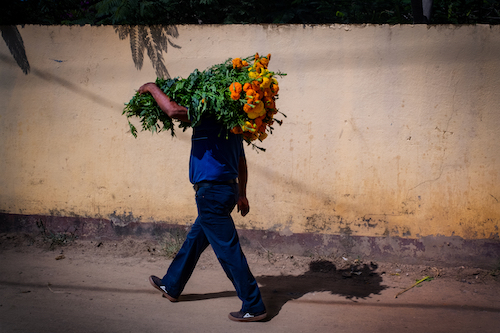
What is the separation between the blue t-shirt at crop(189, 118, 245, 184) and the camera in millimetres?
2873

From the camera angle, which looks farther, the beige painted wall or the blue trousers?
the beige painted wall

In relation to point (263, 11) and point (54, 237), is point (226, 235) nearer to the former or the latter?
point (54, 237)

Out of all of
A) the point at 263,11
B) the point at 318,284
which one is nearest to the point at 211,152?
the point at 318,284

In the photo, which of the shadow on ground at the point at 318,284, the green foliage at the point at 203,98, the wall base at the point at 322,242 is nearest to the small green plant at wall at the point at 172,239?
the wall base at the point at 322,242

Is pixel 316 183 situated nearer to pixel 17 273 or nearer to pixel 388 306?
pixel 388 306

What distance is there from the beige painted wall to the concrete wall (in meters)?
0.01

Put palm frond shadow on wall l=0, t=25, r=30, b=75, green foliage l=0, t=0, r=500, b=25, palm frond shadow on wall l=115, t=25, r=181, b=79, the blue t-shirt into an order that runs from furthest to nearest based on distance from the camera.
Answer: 1. green foliage l=0, t=0, r=500, b=25
2. palm frond shadow on wall l=0, t=25, r=30, b=75
3. palm frond shadow on wall l=115, t=25, r=181, b=79
4. the blue t-shirt

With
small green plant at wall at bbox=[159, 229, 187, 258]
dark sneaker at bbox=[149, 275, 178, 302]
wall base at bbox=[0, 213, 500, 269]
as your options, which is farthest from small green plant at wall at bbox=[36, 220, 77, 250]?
dark sneaker at bbox=[149, 275, 178, 302]

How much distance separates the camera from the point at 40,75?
14.9 ft

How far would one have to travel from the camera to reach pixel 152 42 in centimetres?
433

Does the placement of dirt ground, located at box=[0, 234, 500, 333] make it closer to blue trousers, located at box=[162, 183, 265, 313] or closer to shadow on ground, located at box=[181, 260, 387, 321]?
shadow on ground, located at box=[181, 260, 387, 321]

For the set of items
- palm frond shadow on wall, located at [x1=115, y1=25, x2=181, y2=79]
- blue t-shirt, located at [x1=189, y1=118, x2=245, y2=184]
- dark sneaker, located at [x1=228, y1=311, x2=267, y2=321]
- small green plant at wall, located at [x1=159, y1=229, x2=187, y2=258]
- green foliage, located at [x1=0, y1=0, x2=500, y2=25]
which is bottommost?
small green plant at wall, located at [x1=159, y1=229, x2=187, y2=258]

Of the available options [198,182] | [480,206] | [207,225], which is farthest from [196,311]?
[480,206]

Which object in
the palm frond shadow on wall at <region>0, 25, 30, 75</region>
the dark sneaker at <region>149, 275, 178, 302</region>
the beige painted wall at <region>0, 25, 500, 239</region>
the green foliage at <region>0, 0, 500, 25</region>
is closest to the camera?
the dark sneaker at <region>149, 275, 178, 302</region>
